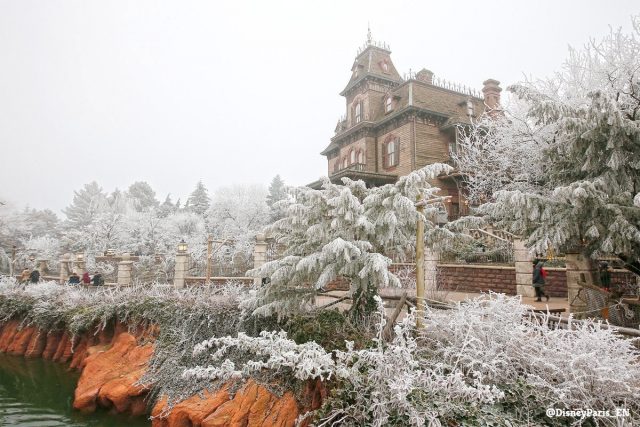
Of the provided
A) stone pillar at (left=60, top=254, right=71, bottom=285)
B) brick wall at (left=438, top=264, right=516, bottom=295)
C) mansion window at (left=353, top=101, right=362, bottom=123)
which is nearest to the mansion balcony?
mansion window at (left=353, top=101, right=362, bottom=123)

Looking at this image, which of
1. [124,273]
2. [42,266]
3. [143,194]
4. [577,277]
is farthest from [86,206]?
[577,277]

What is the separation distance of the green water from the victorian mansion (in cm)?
1742

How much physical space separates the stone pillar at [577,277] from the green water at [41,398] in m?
8.88

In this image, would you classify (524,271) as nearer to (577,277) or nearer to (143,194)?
(577,277)

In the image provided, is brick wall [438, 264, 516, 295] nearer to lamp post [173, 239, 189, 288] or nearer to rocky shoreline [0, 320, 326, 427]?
rocky shoreline [0, 320, 326, 427]

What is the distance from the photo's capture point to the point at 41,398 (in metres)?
8.12

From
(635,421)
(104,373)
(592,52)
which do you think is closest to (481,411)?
(635,421)

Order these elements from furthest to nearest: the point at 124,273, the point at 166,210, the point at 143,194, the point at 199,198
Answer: the point at 143,194, the point at 199,198, the point at 166,210, the point at 124,273

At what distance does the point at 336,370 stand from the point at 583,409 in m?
2.41

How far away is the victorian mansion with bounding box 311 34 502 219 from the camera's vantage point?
22641mm

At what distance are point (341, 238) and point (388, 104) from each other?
846 inches

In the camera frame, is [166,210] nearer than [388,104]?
No

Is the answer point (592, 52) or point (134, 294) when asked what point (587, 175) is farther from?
point (134, 294)

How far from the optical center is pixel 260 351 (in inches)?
175
